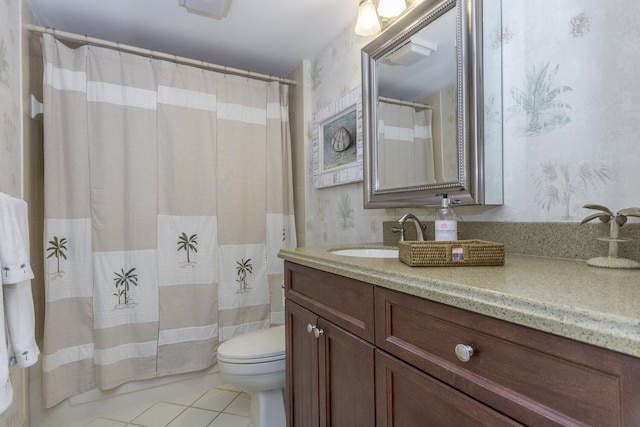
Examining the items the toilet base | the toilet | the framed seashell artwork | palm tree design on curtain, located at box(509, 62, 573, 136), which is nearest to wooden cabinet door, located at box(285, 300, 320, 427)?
the toilet

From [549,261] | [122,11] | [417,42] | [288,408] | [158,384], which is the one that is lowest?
[158,384]

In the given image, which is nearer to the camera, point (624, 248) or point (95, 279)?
point (624, 248)

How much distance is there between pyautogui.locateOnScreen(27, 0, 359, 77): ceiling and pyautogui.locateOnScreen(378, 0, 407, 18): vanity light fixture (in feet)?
1.06

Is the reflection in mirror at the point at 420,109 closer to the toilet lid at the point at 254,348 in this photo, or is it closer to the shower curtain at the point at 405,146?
the shower curtain at the point at 405,146

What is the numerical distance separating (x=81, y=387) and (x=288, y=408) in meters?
1.25

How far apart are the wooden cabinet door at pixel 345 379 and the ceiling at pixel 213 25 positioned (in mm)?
1615

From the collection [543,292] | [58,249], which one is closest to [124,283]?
[58,249]

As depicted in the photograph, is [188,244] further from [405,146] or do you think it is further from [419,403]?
[419,403]

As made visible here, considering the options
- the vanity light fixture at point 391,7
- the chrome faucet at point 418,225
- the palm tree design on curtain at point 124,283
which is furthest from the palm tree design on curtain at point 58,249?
the vanity light fixture at point 391,7

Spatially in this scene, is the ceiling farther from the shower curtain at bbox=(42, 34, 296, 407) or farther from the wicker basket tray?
the wicker basket tray

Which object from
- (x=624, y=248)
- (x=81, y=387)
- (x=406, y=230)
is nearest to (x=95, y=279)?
(x=81, y=387)

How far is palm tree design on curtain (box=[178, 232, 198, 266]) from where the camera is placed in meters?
2.03

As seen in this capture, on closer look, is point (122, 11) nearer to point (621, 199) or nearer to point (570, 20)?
point (570, 20)

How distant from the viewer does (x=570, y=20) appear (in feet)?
2.97
